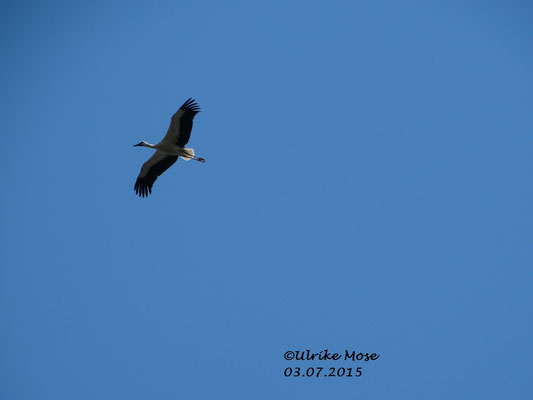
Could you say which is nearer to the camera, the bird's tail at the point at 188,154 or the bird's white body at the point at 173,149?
the bird's white body at the point at 173,149

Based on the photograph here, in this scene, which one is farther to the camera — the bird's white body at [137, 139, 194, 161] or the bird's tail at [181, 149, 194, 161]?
the bird's tail at [181, 149, 194, 161]

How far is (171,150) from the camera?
1414 cm


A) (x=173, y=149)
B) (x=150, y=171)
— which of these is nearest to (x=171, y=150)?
(x=173, y=149)

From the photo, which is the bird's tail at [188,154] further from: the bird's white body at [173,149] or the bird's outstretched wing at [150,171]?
the bird's outstretched wing at [150,171]

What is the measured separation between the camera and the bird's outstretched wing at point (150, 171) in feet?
48.3

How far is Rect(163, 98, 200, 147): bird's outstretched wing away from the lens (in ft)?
43.5

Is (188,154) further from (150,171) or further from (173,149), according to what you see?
(150,171)

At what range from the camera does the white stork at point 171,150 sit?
525 inches

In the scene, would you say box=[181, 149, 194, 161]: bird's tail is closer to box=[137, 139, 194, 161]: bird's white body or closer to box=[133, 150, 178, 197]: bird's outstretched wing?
box=[137, 139, 194, 161]: bird's white body

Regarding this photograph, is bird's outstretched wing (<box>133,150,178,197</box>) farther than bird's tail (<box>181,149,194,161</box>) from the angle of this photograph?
Yes

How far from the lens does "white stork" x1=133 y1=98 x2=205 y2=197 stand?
13331mm

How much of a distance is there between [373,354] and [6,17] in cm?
13719

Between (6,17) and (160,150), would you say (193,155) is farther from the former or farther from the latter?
(6,17)

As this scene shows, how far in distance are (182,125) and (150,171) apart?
197cm
